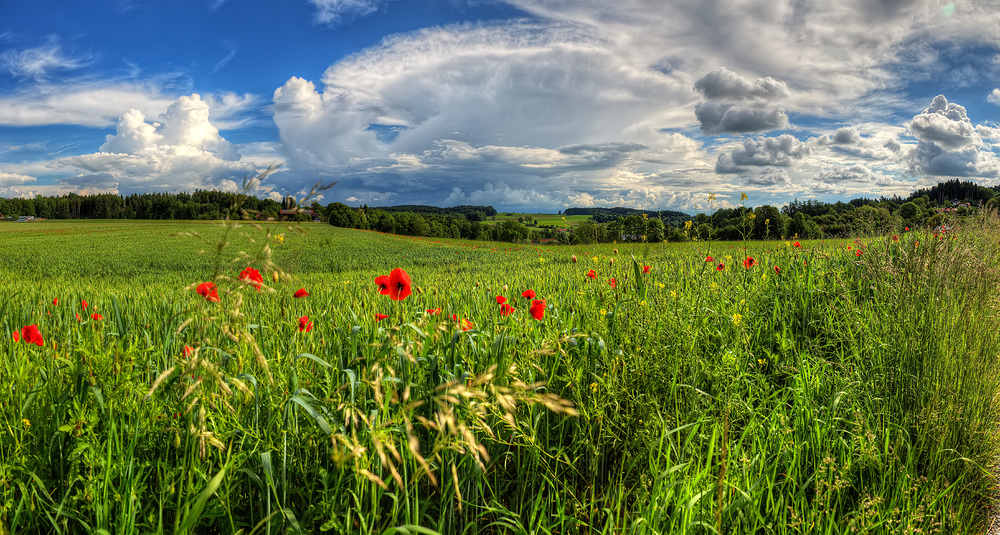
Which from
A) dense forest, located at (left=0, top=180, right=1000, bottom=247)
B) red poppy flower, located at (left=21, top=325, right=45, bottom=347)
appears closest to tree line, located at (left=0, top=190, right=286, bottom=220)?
dense forest, located at (left=0, top=180, right=1000, bottom=247)

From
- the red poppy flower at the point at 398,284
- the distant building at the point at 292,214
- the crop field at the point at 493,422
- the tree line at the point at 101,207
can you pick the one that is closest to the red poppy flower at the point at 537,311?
the crop field at the point at 493,422

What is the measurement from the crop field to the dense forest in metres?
0.55

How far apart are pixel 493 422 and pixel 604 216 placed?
252 inches

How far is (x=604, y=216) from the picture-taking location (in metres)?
8.11

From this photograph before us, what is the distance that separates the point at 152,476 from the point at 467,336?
5.31 ft

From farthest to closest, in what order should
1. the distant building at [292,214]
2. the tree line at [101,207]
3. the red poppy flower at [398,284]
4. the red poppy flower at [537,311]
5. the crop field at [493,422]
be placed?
the tree line at [101,207], the red poppy flower at [537,311], the red poppy flower at [398,284], the crop field at [493,422], the distant building at [292,214]

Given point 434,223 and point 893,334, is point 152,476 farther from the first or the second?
point 434,223

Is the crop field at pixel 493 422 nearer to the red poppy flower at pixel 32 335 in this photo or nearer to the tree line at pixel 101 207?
the red poppy flower at pixel 32 335

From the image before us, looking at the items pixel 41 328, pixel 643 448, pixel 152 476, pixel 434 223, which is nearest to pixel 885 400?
pixel 643 448

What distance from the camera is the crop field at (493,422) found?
5.44 ft

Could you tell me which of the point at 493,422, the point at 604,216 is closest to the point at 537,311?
the point at 493,422

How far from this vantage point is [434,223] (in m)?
82.8

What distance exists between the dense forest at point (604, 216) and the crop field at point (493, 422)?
1.82 feet

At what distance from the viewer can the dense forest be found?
4.00 metres
